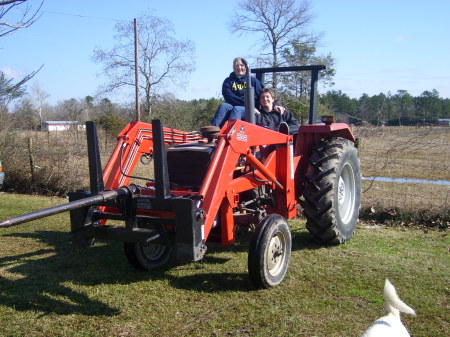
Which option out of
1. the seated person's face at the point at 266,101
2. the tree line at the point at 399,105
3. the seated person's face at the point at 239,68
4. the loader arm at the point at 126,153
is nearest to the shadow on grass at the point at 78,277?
the loader arm at the point at 126,153

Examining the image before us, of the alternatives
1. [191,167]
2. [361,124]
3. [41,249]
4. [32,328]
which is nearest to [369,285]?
[191,167]

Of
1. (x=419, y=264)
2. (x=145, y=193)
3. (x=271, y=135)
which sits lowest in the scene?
(x=419, y=264)

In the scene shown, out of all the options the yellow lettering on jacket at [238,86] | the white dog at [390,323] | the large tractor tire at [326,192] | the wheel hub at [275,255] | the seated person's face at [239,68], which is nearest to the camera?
the white dog at [390,323]

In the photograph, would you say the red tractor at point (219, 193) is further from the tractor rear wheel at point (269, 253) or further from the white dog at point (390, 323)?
the white dog at point (390, 323)

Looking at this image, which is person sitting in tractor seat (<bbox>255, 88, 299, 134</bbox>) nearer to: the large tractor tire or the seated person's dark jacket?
the seated person's dark jacket

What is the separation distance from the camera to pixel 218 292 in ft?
14.8

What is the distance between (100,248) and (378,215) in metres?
4.45

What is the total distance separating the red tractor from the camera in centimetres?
402

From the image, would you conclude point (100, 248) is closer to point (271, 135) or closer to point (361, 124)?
point (271, 135)

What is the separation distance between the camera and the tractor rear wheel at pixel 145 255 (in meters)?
5.06

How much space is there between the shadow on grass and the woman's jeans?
1.67m

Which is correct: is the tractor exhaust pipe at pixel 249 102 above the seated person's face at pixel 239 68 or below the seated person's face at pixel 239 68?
below

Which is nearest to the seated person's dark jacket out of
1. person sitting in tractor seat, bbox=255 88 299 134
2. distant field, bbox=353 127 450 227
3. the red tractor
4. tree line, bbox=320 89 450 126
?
person sitting in tractor seat, bbox=255 88 299 134

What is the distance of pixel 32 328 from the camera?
3734 mm
